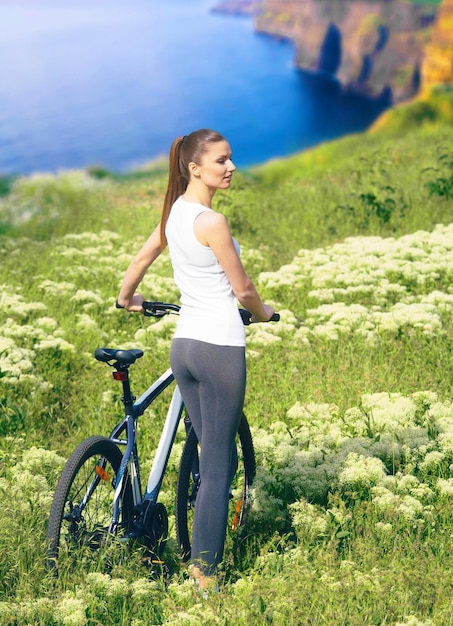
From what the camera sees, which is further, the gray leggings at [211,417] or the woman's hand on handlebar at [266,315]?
the woman's hand on handlebar at [266,315]

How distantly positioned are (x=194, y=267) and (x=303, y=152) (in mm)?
18558

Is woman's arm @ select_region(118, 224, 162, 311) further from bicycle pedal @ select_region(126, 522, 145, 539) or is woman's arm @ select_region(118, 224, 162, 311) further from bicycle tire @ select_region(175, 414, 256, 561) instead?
bicycle pedal @ select_region(126, 522, 145, 539)

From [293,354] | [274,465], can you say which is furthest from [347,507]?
[293,354]

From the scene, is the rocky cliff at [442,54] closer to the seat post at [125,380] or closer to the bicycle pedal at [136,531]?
the seat post at [125,380]

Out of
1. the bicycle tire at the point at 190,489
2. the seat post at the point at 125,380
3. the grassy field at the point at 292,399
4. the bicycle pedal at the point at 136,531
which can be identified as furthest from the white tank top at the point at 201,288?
the grassy field at the point at 292,399

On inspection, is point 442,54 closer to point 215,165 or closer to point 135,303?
point 135,303

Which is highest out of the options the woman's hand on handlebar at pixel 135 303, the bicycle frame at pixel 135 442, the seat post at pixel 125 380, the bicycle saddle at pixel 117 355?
the woman's hand on handlebar at pixel 135 303

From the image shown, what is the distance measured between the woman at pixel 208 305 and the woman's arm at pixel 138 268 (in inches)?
8.3

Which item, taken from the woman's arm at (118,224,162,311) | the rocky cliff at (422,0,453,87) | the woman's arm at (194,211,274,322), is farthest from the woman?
the rocky cliff at (422,0,453,87)

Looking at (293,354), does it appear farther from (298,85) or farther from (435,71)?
(298,85)

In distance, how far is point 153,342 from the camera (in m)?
7.95

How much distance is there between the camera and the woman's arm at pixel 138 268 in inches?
172

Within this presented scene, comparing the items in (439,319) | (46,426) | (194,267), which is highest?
(194,267)

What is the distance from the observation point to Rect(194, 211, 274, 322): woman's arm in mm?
3813
